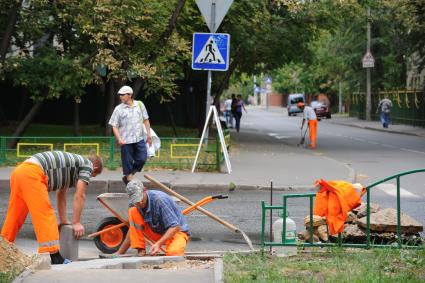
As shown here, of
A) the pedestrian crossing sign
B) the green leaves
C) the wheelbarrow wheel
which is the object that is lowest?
the wheelbarrow wheel

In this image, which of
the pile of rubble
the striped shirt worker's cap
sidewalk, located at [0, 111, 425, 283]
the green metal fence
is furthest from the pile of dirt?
the green metal fence

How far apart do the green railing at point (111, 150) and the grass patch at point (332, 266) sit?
9.45 m

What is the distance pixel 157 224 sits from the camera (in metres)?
8.70

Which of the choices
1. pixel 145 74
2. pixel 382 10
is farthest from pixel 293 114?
pixel 145 74

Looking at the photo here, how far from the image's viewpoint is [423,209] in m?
12.0

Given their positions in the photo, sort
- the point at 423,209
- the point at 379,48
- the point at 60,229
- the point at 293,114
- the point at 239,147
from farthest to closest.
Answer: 1. the point at 293,114
2. the point at 379,48
3. the point at 239,147
4. the point at 423,209
5. the point at 60,229

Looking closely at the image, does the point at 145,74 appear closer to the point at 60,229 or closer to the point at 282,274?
the point at 60,229

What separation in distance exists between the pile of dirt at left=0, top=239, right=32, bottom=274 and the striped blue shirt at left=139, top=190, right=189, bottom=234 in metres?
1.41

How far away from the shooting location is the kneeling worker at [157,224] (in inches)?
336

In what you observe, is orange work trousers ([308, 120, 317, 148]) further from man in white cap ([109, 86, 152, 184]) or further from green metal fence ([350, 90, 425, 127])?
green metal fence ([350, 90, 425, 127])

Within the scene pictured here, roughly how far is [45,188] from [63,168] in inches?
12.7

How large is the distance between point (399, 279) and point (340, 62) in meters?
51.8

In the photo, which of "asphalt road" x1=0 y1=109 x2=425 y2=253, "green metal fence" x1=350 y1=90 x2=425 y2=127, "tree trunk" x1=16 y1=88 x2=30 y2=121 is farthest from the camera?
"green metal fence" x1=350 y1=90 x2=425 y2=127

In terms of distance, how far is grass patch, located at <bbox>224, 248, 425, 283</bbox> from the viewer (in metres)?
6.83
